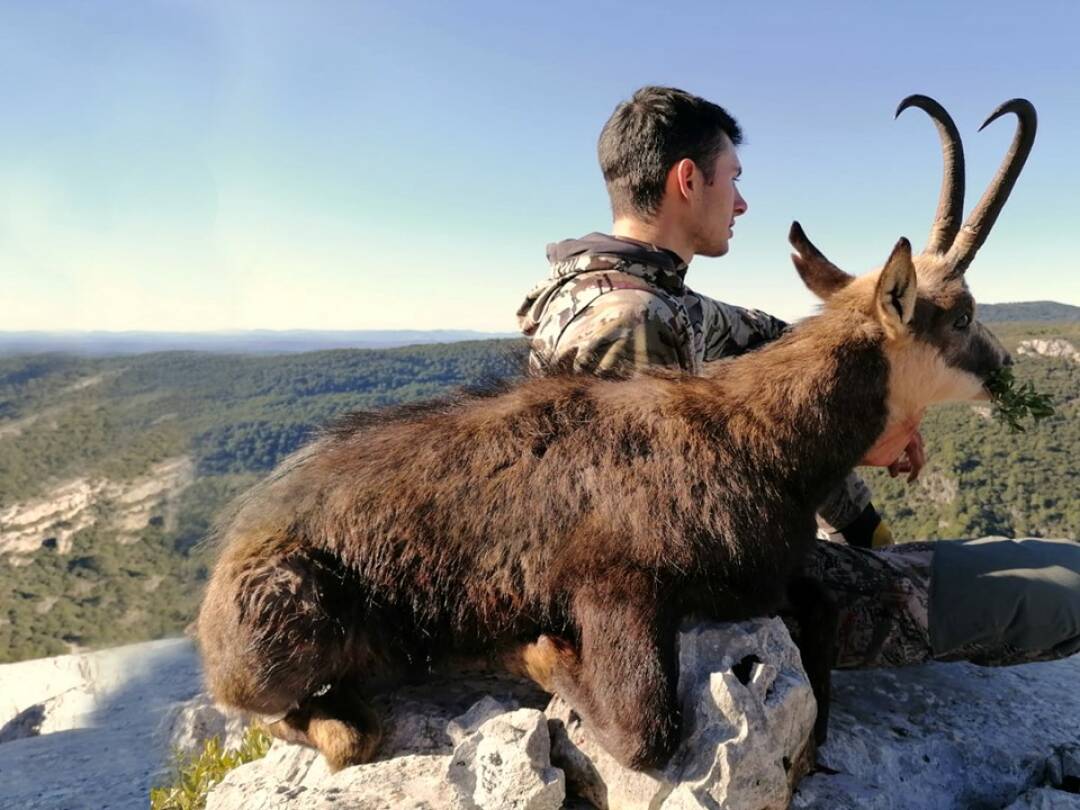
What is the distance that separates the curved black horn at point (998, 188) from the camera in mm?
4137

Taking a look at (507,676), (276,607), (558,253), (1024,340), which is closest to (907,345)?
(558,253)

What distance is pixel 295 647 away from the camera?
3.86 meters

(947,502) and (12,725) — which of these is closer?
(12,725)

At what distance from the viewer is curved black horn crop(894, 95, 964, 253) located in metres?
4.23

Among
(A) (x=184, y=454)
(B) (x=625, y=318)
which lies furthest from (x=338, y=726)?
(A) (x=184, y=454)

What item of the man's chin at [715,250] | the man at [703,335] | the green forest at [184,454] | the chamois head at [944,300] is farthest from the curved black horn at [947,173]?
the green forest at [184,454]

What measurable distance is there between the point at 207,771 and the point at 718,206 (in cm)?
650

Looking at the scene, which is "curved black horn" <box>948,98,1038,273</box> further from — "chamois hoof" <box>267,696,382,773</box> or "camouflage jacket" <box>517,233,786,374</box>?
"chamois hoof" <box>267,696,382,773</box>

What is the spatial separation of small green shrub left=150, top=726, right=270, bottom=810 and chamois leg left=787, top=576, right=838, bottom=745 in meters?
4.57

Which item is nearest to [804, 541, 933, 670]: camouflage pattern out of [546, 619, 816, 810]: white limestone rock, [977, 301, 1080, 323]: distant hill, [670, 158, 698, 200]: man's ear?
[546, 619, 816, 810]: white limestone rock

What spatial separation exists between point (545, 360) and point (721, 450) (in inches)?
54.1

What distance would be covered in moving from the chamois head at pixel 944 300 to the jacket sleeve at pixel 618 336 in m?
1.00

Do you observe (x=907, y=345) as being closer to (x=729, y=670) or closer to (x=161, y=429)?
(x=729, y=670)

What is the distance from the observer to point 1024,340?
127 ft
